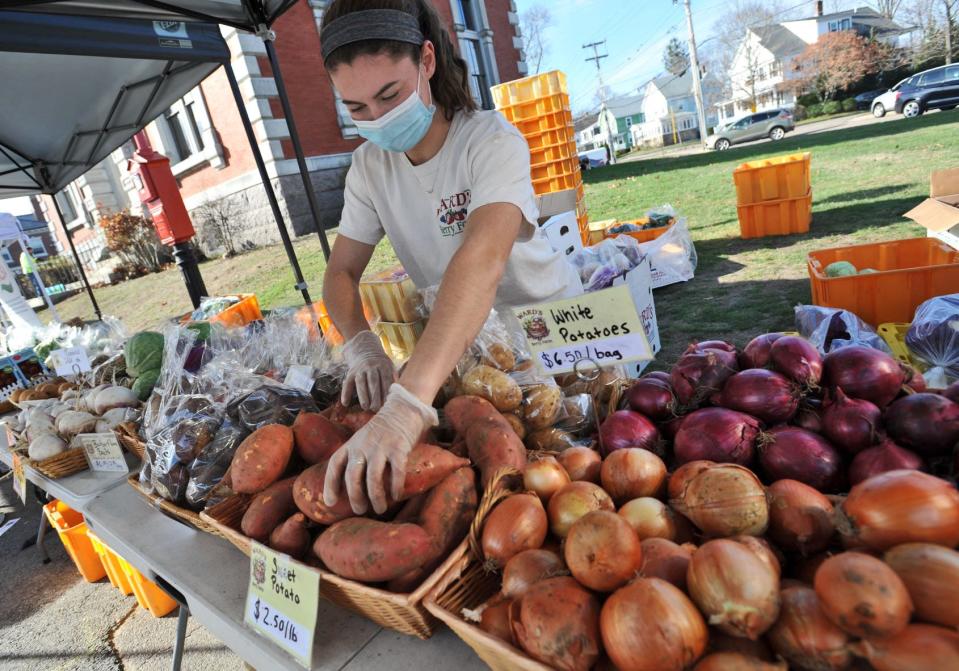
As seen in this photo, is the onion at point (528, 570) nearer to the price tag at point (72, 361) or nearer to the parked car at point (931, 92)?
the price tag at point (72, 361)

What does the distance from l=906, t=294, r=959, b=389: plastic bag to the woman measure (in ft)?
6.16

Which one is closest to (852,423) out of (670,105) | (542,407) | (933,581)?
(933,581)

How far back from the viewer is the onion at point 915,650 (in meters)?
0.60

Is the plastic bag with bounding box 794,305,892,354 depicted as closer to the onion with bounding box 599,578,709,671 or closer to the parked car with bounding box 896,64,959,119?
the onion with bounding box 599,578,709,671

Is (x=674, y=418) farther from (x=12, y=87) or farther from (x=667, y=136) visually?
(x=667, y=136)

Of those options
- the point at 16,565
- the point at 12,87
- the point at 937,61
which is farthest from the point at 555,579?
the point at 937,61

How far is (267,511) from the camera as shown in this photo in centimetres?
125

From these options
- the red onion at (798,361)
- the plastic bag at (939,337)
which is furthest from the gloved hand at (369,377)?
the plastic bag at (939,337)

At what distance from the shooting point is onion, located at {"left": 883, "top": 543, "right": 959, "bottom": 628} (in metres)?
0.64

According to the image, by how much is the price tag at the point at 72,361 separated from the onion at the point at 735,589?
3.65 meters

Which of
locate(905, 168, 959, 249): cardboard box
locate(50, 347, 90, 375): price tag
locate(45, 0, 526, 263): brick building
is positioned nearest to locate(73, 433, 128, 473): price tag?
locate(50, 347, 90, 375): price tag

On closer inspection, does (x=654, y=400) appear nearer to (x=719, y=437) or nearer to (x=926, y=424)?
(x=719, y=437)

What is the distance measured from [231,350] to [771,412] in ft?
7.20

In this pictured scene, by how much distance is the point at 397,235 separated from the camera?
7.24ft
